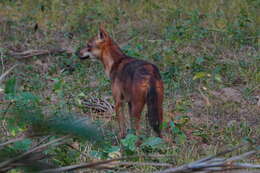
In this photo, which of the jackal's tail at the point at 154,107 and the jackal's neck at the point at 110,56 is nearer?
the jackal's tail at the point at 154,107

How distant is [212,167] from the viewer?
171 centimetres

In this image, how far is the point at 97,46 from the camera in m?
6.66

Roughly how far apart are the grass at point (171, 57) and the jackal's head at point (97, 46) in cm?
51

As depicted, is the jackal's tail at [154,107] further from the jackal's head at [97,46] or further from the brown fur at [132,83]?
the jackal's head at [97,46]

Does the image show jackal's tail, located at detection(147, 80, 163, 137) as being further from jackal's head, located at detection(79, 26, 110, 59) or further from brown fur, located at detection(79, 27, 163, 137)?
jackal's head, located at detection(79, 26, 110, 59)

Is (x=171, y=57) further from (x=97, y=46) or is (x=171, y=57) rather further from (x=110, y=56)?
(x=110, y=56)

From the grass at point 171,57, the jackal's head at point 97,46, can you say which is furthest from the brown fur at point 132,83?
the grass at point 171,57

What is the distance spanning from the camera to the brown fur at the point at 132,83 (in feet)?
16.3

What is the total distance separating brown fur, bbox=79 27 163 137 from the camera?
4972 mm

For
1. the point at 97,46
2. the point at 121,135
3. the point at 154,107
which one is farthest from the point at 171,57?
the point at 154,107

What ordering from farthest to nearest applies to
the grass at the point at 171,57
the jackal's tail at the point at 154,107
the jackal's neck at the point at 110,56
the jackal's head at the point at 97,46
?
1. the jackal's head at the point at 97,46
2. the jackal's neck at the point at 110,56
3. the grass at the point at 171,57
4. the jackal's tail at the point at 154,107

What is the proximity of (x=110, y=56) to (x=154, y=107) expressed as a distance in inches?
65.0

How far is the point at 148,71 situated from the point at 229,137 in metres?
1.04

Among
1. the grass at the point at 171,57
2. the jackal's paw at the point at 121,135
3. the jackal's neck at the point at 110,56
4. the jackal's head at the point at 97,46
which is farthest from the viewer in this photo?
the jackal's head at the point at 97,46
